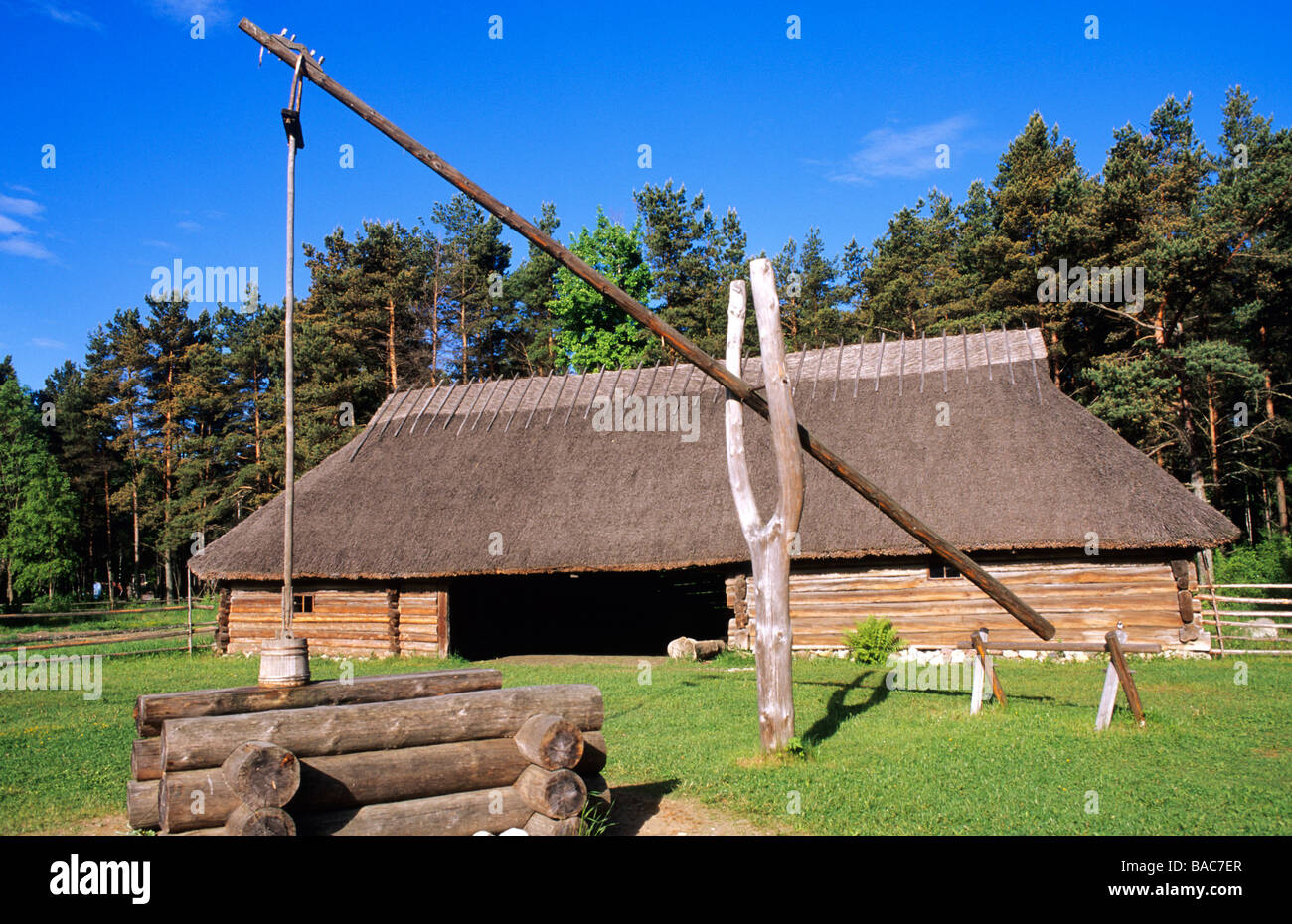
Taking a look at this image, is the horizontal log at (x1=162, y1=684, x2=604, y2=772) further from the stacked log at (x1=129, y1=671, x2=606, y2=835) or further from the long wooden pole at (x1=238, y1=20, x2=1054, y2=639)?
the long wooden pole at (x1=238, y1=20, x2=1054, y2=639)

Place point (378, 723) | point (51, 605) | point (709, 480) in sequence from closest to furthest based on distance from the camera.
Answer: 1. point (378, 723)
2. point (709, 480)
3. point (51, 605)

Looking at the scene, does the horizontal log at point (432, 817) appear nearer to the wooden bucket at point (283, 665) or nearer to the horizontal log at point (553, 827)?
the horizontal log at point (553, 827)

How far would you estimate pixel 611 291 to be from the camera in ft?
27.3

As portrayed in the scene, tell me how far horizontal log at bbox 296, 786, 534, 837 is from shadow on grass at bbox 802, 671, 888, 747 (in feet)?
13.0

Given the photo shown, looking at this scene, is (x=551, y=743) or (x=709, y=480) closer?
(x=551, y=743)

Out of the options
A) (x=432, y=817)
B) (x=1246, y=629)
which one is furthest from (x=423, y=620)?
(x=1246, y=629)

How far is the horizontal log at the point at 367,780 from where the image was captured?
17.7 ft

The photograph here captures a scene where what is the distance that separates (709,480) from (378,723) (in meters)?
14.6

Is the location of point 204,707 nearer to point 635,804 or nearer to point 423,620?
point 635,804

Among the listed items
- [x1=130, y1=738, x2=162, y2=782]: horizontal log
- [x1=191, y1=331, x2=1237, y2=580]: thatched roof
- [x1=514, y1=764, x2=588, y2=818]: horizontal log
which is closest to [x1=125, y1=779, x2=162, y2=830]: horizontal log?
[x1=130, y1=738, x2=162, y2=782]: horizontal log

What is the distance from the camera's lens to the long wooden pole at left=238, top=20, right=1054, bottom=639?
7922mm

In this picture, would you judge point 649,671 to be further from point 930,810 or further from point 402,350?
point 402,350

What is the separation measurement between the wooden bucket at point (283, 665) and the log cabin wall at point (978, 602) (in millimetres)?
10692
